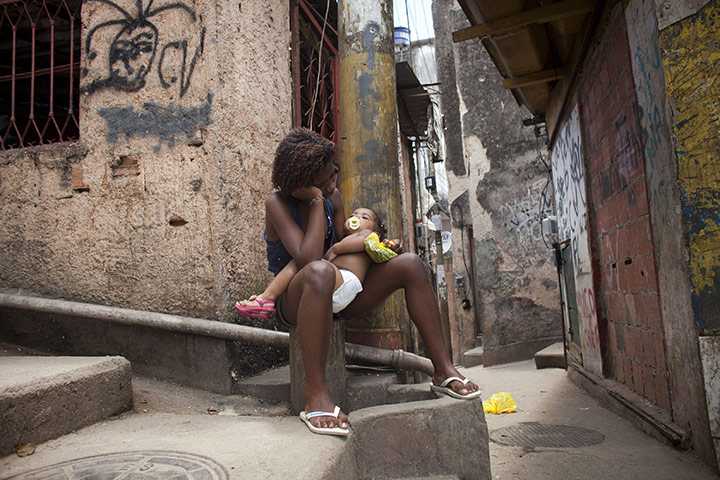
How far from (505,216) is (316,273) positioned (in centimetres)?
688

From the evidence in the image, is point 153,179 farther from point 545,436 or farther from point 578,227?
point 578,227

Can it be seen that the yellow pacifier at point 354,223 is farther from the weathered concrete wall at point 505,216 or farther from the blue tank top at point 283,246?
the weathered concrete wall at point 505,216

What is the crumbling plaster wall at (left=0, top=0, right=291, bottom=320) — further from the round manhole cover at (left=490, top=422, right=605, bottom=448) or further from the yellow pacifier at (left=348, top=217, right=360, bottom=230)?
the round manhole cover at (left=490, top=422, right=605, bottom=448)

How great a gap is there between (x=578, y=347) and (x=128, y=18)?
517 centimetres

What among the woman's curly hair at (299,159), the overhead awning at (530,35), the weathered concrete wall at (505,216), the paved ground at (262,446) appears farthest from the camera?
the weathered concrete wall at (505,216)

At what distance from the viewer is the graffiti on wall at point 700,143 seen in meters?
2.27

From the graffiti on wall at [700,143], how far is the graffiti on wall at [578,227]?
6.93ft

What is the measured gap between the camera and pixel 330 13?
18.5 ft

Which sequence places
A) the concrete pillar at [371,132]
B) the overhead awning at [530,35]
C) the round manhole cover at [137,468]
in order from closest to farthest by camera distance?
the round manhole cover at [137,468] < the concrete pillar at [371,132] < the overhead awning at [530,35]

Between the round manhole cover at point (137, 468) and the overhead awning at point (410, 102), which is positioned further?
the overhead awning at point (410, 102)

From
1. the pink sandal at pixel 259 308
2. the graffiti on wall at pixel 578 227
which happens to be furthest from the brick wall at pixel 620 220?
the pink sandal at pixel 259 308

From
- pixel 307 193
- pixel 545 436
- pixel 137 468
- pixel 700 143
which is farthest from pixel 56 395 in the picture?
pixel 700 143

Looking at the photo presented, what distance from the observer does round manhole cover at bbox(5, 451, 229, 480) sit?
1.55m

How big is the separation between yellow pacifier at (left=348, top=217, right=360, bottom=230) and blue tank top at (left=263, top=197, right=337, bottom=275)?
0.10 meters
